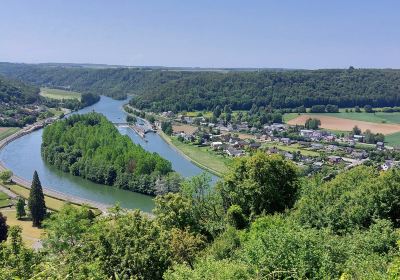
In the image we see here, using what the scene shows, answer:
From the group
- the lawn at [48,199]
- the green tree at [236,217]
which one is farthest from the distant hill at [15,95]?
the green tree at [236,217]

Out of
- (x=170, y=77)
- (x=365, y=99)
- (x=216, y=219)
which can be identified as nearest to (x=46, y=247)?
(x=216, y=219)

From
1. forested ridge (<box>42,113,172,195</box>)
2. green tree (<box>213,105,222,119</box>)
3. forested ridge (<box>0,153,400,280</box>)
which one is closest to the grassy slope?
forested ridge (<box>42,113,172,195</box>)

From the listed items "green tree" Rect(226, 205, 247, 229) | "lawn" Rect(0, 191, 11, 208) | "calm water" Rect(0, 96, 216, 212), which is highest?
"green tree" Rect(226, 205, 247, 229)

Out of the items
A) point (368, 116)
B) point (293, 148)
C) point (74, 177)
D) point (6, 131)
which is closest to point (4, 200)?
point (74, 177)

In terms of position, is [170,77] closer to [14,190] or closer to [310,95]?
[310,95]

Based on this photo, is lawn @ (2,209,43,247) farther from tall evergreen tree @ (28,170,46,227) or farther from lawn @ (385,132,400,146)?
lawn @ (385,132,400,146)

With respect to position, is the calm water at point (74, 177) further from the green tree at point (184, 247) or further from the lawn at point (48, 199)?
the green tree at point (184, 247)
